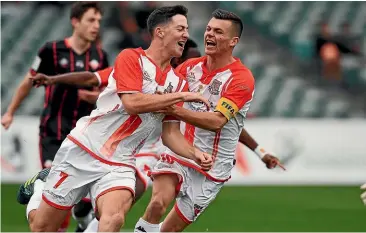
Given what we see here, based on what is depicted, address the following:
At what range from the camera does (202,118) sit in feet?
23.9

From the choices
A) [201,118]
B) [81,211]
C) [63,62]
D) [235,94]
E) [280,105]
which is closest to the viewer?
[201,118]

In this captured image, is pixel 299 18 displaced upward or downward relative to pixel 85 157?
downward

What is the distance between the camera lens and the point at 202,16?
2080 centimetres

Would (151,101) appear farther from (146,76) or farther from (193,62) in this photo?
(193,62)

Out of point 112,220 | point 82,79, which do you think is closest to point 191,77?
point 82,79

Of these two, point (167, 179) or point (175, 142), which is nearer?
point (175, 142)

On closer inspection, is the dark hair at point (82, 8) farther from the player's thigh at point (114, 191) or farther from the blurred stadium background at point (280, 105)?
the player's thigh at point (114, 191)

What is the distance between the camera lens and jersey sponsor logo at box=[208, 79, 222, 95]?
774cm

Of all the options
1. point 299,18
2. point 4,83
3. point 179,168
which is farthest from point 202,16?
point 179,168

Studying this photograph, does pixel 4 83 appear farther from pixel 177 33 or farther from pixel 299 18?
pixel 177 33

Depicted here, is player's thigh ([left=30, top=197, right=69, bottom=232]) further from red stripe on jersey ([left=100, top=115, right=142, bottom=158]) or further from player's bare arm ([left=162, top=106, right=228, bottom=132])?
player's bare arm ([left=162, top=106, right=228, bottom=132])

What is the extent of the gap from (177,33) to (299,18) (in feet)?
47.2

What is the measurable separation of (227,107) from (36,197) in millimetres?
1725

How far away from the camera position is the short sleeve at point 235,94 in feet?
24.5
